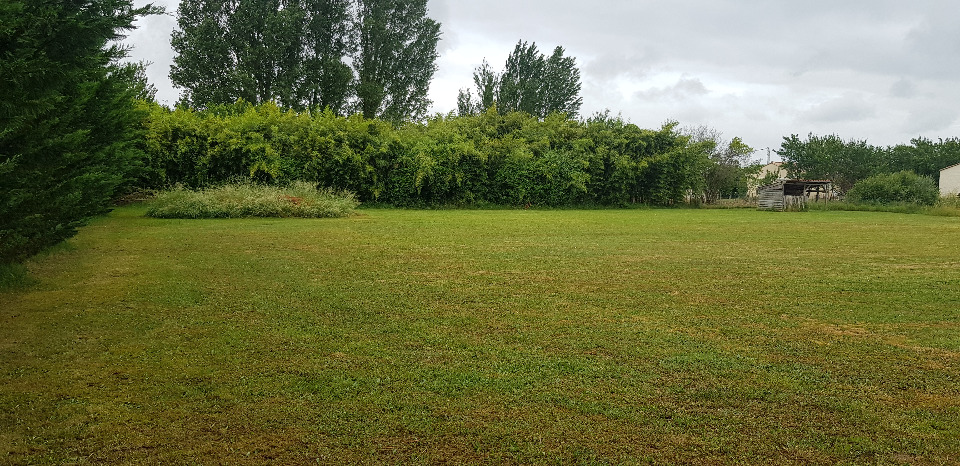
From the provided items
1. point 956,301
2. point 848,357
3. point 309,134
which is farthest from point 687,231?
point 309,134

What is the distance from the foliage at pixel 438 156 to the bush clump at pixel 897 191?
9126mm

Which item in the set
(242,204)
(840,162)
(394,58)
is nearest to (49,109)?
(242,204)

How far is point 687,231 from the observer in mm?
14547

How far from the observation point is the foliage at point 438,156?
21.9 metres

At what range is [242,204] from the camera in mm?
17531

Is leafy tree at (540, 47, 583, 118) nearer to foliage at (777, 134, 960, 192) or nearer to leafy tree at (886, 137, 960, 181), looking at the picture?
foliage at (777, 134, 960, 192)

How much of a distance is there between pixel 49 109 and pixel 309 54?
102 ft

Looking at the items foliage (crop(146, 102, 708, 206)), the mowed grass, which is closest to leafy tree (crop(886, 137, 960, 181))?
foliage (crop(146, 102, 708, 206))

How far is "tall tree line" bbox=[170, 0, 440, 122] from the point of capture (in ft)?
104

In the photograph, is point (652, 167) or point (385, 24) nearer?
point (652, 167)

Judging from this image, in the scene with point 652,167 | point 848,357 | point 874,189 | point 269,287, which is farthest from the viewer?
point 874,189

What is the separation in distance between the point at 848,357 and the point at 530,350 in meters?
2.12

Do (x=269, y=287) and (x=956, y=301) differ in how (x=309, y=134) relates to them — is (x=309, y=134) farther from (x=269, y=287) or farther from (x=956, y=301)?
(x=956, y=301)

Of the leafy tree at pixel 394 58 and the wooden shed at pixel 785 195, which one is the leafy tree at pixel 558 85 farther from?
the wooden shed at pixel 785 195
